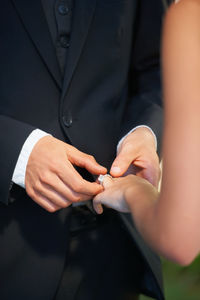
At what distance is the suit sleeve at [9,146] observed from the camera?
0.73 m

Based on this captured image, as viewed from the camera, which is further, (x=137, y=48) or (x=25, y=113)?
(x=137, y=48)

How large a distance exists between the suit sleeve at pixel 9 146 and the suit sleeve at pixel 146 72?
311mm

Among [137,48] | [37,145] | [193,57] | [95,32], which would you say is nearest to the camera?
[193,57]

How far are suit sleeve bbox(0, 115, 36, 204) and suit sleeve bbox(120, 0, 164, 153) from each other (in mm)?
311

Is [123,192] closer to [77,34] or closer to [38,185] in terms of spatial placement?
[38,185]

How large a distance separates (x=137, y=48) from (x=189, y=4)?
0.54m

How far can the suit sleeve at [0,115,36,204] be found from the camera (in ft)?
2.39

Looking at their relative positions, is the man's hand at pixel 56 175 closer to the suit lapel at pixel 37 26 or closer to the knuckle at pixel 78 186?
the knuckle at pixel 78 186

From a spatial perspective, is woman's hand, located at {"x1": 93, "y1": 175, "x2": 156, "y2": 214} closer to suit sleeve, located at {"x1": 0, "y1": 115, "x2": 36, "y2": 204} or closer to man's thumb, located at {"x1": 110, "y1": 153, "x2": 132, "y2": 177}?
man's thumb, located at {"x1": 110, "y1": 153, "x2": 132, "y2": 177}

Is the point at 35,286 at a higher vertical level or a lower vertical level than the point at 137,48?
lower

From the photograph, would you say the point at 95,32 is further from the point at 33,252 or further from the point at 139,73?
the point at 33,252

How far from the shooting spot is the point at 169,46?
1.40 feet

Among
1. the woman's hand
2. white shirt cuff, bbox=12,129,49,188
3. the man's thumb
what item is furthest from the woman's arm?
white shirt cuff, bbox=12,129,49,188

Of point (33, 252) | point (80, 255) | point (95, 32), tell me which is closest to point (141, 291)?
point (80, 255)
